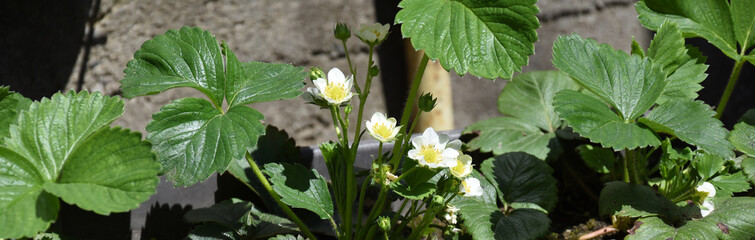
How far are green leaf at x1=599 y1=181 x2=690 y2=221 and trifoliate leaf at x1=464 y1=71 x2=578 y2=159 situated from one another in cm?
16

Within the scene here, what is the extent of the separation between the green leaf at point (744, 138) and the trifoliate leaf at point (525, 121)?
288mm

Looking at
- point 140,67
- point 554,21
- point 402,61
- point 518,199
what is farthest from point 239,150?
point 554,21

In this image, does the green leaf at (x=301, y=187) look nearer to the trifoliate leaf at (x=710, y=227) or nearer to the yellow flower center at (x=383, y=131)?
the yellow flower center at (x=383, y=131)

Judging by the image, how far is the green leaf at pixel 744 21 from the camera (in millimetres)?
1128

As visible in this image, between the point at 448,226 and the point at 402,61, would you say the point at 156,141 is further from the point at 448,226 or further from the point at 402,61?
the point at 402,61

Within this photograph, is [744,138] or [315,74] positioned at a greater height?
[315,74]

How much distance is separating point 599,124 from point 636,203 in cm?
16

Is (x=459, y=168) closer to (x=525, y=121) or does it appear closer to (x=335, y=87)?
(x=335, y=87)

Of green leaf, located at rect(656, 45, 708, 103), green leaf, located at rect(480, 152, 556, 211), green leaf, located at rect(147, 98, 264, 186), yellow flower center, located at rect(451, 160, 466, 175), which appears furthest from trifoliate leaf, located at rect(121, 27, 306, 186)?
green leaf, located at rect(656, 45, 708, 103)

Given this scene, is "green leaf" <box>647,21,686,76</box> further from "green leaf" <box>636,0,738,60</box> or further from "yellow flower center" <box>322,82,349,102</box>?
"yellow flower center" <box>322,82,349,102</box>

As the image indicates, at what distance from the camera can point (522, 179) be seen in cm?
109

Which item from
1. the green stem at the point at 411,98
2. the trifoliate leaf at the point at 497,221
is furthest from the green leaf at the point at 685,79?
the green stem at the point at 411,98

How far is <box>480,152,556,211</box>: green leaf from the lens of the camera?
3.51 ft

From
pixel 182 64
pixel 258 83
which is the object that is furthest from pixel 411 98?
pixel 182 64
